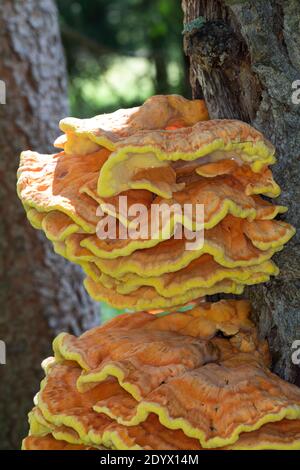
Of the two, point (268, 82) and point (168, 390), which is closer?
point (168, 390)

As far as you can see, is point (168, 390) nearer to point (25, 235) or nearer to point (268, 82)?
point (268, 82)

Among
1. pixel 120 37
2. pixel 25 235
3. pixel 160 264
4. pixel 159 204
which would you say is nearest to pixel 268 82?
pixel 159 204

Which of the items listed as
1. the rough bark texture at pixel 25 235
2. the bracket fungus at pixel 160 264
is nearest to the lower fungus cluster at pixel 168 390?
the bracket fungus at pixel 160 264

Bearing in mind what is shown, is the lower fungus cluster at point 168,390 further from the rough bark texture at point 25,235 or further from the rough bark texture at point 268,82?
the rough bark texture at point 25,235

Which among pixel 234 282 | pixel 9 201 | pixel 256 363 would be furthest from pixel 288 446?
pixel 9 201

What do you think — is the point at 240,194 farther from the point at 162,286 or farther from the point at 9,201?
the point at 9,201

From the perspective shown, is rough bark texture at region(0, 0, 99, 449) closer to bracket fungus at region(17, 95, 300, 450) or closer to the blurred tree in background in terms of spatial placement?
bracket fungus at region(17, 95, 300, 450)

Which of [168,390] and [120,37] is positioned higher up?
[120,37]
